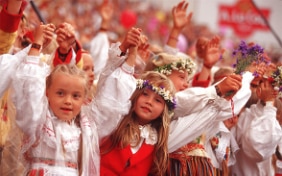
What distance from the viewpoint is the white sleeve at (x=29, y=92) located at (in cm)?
328

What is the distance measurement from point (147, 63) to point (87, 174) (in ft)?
4.67

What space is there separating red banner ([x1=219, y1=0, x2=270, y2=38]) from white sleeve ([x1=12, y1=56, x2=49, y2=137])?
11.3 m

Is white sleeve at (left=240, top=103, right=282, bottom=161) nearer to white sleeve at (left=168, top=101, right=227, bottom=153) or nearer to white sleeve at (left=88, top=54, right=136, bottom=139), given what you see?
white sleeve at (left=168, top=101, right=227, bottom=153)

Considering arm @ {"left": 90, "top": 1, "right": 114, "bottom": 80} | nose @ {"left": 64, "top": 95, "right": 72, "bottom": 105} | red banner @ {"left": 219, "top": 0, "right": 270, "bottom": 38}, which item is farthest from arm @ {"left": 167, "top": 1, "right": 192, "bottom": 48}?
red banner @ {"left": 219, "top": 0, "right": 270, "bottom": 38}

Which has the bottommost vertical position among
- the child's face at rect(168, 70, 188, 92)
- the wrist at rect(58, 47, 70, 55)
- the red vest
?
the red vest

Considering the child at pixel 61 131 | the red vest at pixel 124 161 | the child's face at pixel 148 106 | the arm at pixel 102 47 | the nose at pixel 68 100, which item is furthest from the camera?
the arm at pixel 102 47

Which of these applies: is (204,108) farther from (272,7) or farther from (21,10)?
(272,7)

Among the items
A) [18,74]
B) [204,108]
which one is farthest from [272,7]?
[18,74]

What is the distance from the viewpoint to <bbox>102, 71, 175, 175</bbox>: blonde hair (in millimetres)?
4039

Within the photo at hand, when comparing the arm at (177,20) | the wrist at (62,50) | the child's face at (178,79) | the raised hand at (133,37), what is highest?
the arm at (177,20)

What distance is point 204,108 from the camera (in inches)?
169

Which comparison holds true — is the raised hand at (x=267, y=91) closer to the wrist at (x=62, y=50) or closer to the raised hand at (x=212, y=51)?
the raised hand at (x=212, y=51)

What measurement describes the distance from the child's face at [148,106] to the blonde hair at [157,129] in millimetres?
32

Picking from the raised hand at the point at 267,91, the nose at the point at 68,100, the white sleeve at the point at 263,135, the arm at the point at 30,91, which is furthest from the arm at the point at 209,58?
the arm at the point at 30,91
